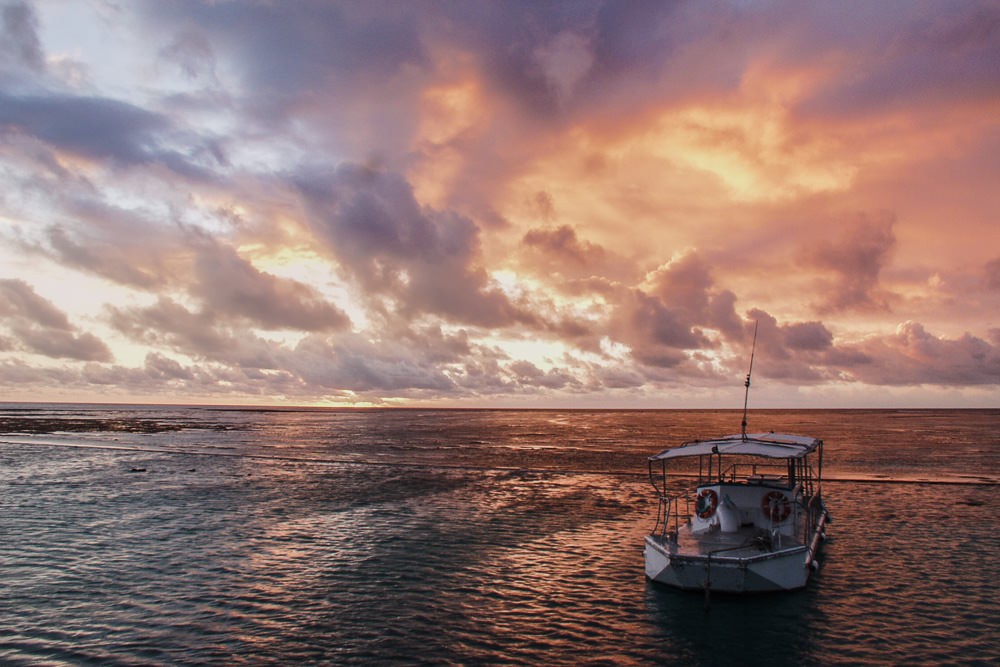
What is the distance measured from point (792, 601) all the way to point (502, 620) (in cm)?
920

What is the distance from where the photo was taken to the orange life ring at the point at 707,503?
24.2 m

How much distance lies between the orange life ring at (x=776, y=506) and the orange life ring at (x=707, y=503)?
194cm

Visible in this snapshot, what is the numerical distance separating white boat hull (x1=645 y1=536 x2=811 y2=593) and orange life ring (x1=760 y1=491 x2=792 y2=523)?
3024mm

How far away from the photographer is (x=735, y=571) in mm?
19359

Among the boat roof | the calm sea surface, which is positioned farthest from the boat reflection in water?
the calm sea surface

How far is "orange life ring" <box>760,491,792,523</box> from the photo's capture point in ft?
77.4

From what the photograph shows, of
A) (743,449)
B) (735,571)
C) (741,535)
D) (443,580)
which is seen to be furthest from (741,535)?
(443,580)

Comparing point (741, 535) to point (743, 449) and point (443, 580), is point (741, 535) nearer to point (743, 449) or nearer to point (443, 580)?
point (743, 449)

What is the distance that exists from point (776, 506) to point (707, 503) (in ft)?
8.12

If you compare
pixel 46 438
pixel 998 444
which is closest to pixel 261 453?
pixel 46 438

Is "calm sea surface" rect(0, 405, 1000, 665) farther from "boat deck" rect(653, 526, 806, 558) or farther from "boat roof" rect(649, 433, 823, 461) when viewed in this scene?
"boat roof" rect(649, 433, 823, 461)

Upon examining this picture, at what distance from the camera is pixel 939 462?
6250 cm

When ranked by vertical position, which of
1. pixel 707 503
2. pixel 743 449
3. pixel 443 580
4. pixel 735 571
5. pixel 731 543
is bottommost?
pixel 443 580

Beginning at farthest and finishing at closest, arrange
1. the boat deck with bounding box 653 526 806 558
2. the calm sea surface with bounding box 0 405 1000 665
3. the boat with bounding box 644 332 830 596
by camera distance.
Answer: the boat deck with bounding box 653 526 806 558
the boat with bounding box 644 332 830 596
the calm sea surface with bounding box 0 405 1000 665
